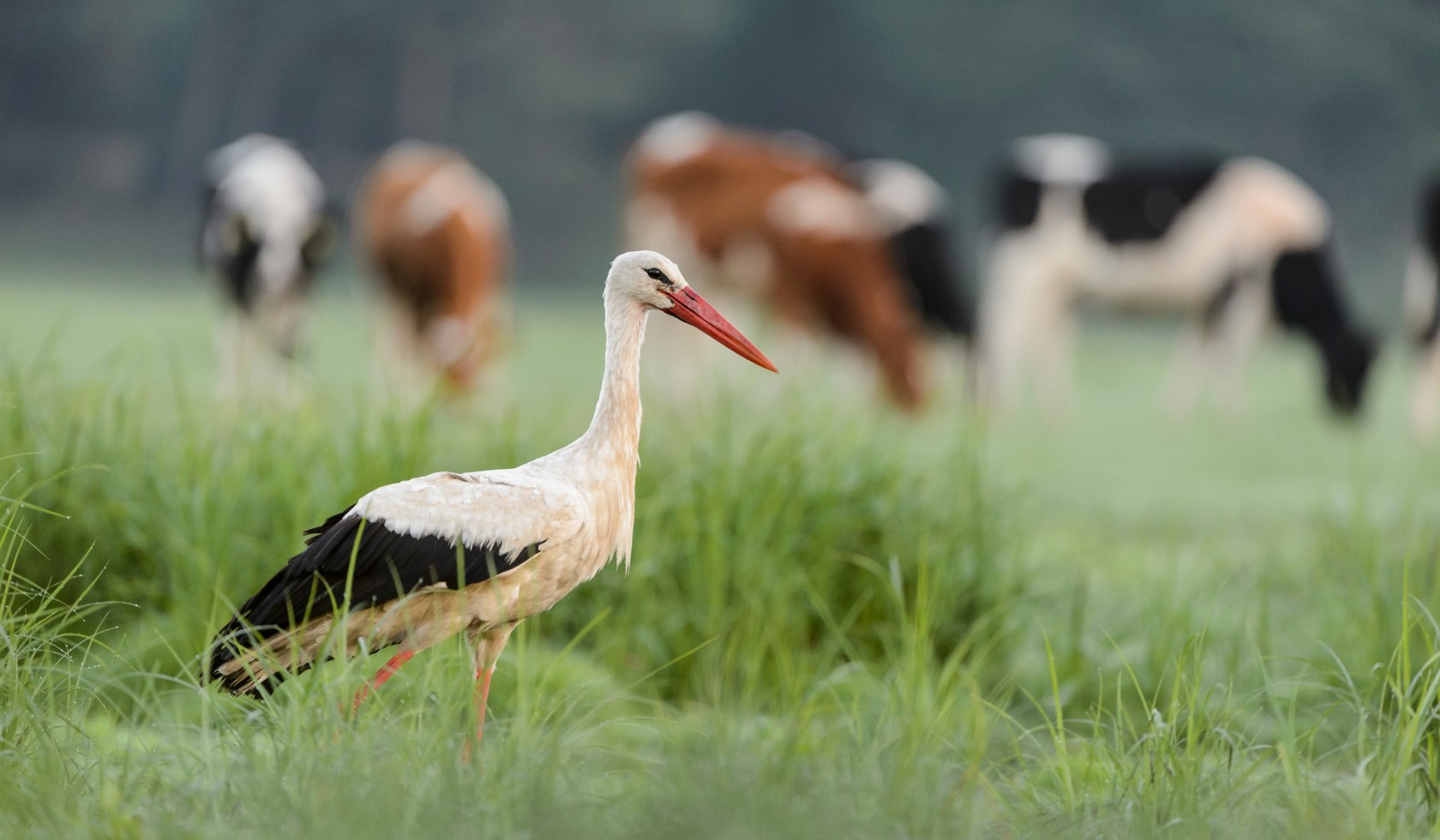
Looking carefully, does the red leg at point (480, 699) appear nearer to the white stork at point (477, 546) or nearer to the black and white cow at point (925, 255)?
the white stork at point (477, 546)

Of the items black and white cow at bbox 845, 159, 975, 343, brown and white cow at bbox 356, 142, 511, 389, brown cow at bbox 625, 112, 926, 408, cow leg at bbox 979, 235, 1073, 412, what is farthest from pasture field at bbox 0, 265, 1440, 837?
cow leg at bbox 979, 235, 1073, 412

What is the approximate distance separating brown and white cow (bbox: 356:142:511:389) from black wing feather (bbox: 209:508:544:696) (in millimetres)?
5494

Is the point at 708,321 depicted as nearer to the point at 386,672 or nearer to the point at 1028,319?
the point at 386,672

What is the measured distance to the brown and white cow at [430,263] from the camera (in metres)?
8.34

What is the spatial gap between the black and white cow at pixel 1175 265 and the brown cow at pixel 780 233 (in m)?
1.29

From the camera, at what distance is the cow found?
8.63m

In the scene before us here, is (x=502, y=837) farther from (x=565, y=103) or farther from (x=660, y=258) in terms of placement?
(x=565, y=103)

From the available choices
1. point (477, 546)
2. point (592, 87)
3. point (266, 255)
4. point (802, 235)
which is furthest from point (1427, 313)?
point (592, 87)

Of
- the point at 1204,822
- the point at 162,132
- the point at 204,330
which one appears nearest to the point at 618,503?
the point at 1204,822

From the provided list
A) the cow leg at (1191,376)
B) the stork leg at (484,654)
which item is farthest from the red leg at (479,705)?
the cow leg at (1191,376)

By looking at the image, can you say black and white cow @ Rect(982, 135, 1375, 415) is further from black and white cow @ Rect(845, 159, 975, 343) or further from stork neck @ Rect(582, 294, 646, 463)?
stork neck @ Rect(582, 294, 646, 463)

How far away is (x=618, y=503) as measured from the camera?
2357 mm

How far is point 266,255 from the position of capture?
8.54 m

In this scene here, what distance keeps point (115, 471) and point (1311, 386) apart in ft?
37.8
